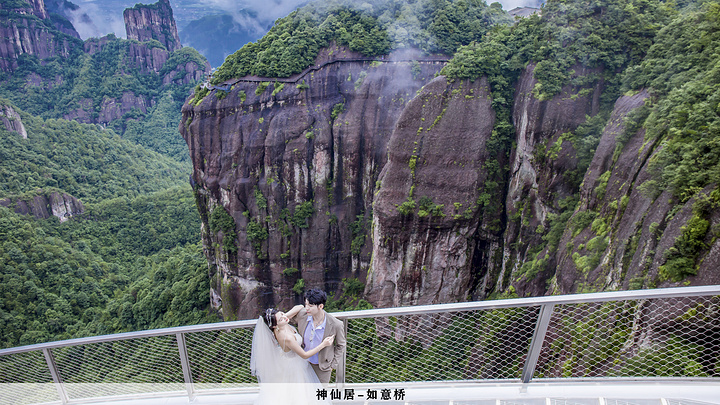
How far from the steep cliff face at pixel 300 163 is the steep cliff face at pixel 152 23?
102643mm

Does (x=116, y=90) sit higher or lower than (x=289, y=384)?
higher

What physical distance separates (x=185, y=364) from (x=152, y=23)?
12896 centimetres

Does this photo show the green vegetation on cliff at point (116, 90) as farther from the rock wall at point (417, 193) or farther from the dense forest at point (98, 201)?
the rock wall at point (417, 193)

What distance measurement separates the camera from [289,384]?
4.57 meters

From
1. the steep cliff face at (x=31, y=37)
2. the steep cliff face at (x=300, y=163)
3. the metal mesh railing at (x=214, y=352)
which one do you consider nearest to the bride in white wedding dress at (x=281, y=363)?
the metal mesh railing at (x=214, y=352)

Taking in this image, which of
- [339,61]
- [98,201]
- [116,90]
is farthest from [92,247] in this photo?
[116,90]

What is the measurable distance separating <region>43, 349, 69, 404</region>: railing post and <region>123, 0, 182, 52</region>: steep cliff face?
126 m

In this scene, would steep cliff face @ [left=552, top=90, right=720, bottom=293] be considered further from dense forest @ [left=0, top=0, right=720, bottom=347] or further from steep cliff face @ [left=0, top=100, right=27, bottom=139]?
steep cliff face @ [left=0, top=100, right=27, bottom=139]

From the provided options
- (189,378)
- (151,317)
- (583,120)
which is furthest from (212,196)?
(189,378)

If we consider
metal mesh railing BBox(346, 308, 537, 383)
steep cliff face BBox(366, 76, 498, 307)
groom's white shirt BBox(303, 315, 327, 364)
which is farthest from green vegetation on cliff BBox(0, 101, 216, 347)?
groom's white shirt BBox(303, 315, 327, 364)

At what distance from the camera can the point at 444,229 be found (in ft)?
59.9

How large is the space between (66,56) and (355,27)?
115931 millimetres

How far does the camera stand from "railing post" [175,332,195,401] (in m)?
4.71

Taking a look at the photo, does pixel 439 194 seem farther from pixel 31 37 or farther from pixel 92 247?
pixel 31 37
